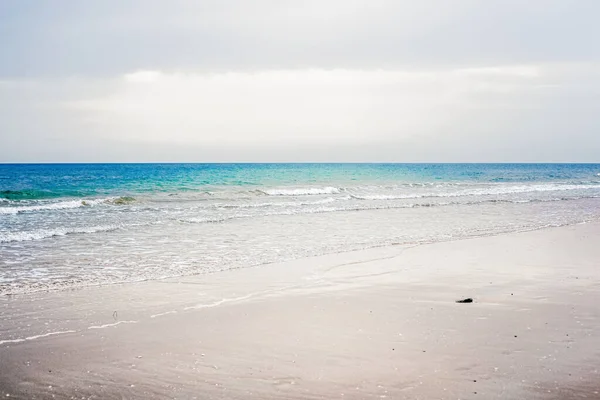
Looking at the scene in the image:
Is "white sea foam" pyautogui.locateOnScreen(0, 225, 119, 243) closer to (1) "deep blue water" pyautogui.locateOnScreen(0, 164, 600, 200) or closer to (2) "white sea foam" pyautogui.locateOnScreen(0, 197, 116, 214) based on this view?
(2) "white sea foam" pyautogui.locateOnScreen(0, 197, 116, 214)

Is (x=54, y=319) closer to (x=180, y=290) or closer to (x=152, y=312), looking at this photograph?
A: (x=152, y=312)

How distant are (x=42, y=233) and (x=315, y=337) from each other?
13250 mm

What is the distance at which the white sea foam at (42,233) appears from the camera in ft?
51.4

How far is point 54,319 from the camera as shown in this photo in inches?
285

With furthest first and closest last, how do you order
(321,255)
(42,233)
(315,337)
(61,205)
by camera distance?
(61,205) → (42,233) → (321,255) → (315,337)

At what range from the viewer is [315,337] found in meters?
6.31

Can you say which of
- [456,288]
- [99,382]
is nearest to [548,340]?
[456,288]

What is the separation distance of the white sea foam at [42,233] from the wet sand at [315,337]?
7855mm

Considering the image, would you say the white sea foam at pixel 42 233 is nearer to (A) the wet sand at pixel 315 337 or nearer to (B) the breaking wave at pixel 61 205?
(A) the wet sand at pixel 315 337

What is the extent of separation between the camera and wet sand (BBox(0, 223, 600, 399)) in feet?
15.9

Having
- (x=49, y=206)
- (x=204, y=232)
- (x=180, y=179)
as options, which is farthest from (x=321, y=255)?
(x=180, y=179)

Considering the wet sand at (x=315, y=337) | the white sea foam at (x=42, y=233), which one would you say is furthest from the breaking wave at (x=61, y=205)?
the wet sand at (x=315, y=337)

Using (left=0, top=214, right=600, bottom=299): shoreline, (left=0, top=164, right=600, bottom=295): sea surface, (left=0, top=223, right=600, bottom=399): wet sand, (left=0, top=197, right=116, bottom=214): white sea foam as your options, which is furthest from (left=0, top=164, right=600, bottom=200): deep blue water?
(left=0, top=223, right=600, bottom=399): wet sand

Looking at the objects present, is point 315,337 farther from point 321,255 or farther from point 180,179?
point 180,179
